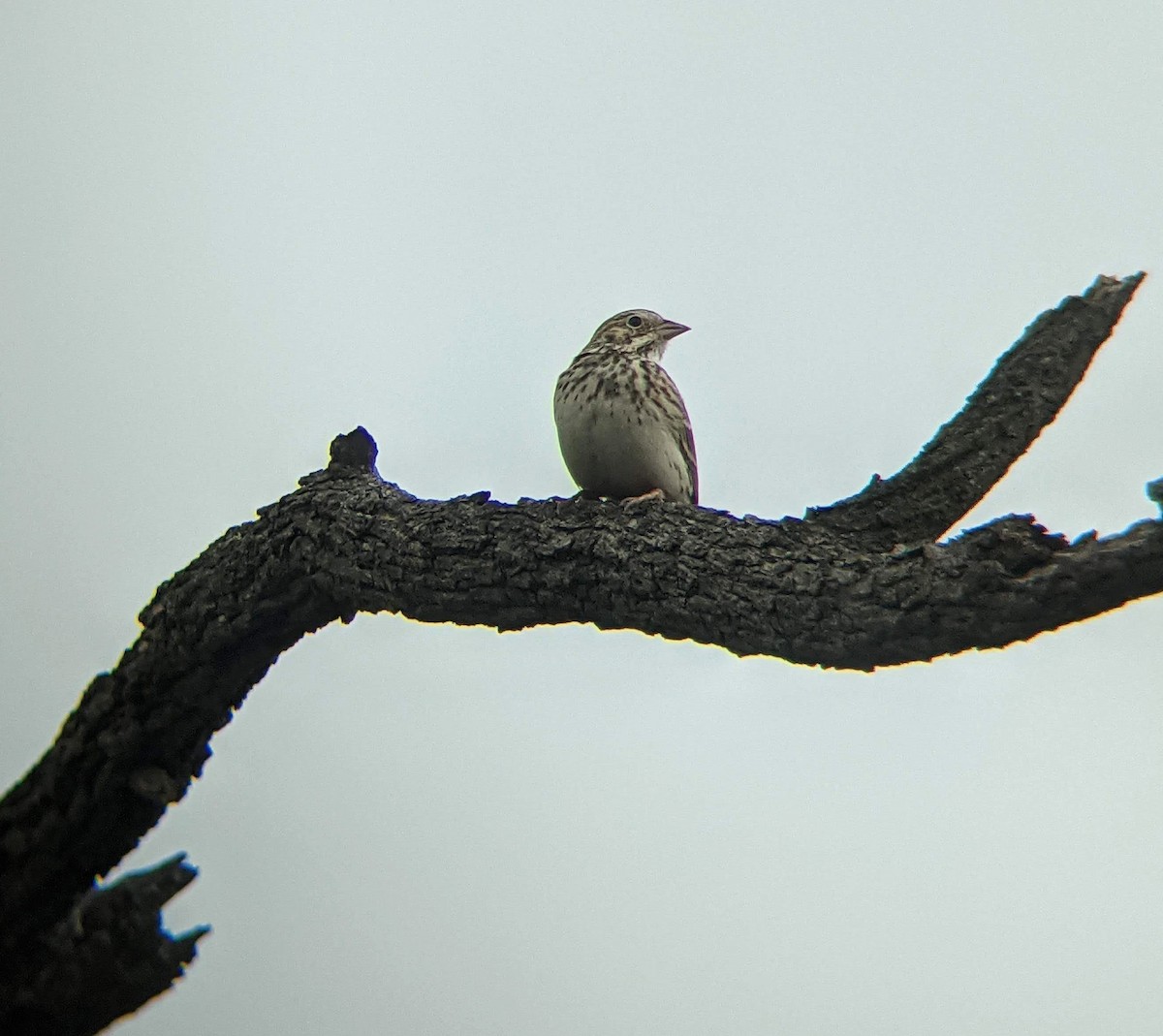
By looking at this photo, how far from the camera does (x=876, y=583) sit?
117 inches

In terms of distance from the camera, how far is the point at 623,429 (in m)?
6.34

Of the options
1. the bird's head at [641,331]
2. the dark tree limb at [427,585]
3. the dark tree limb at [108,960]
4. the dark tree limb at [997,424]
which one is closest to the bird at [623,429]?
the bird's head at [641,331]

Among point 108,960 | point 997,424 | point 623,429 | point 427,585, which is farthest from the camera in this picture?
point 623,429

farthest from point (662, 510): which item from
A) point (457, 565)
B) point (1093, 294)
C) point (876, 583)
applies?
point (1093, 294)

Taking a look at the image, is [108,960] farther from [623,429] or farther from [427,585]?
[623,429]

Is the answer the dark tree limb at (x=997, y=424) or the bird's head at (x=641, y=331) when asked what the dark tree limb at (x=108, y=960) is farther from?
the bird's head at (x=641, y=331)

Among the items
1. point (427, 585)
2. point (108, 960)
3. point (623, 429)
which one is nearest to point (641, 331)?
point (623, 429)

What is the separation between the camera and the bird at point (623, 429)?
20.9 ft

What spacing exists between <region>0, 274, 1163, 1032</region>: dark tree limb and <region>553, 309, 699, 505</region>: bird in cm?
184

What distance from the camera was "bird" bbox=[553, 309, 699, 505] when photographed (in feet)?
20.9

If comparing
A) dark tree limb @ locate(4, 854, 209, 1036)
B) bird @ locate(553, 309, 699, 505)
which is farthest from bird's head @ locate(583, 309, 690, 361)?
dark tree limb @ locate(4, 854, 209, 1036)

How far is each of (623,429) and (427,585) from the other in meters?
2.46

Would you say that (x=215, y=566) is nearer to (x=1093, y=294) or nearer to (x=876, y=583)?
(x=876, y=583)

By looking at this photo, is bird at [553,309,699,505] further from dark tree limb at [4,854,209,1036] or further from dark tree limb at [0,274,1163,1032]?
dark tree limb at [4,854,209,1036]
